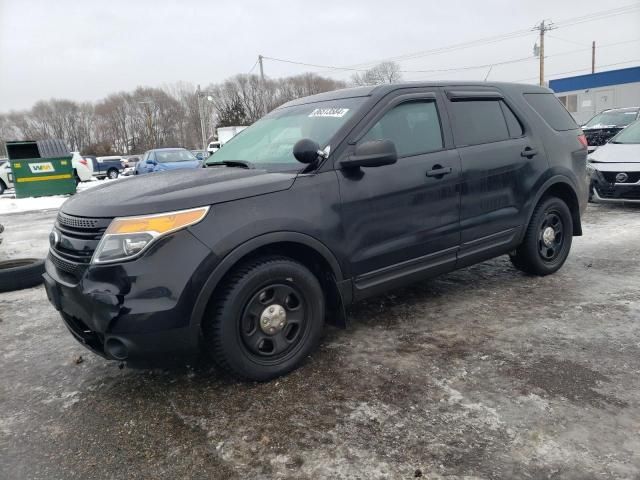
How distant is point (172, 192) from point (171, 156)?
15.7 m

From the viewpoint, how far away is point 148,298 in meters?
2.49

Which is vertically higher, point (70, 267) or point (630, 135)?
point (630, 135)

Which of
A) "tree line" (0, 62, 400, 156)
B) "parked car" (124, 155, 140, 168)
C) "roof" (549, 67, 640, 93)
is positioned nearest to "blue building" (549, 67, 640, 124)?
"roof" (549, 67, 640, 93)

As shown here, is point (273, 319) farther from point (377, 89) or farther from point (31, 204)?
point (31, 204)

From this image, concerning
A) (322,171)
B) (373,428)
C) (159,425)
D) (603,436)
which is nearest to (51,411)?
(159,425)

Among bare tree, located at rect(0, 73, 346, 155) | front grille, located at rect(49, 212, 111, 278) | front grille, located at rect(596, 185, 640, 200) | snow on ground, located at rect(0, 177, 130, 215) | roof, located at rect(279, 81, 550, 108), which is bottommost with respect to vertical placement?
front grille, located at rect(596, 185, 640, 200)

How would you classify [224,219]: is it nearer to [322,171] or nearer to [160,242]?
[160,242]

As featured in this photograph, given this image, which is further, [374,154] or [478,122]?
[478,122]

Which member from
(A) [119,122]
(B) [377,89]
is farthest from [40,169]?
(A) [119,122]

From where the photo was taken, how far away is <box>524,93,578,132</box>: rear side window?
15.0 ft

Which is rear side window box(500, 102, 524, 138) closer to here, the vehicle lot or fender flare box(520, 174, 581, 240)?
fender flare box(520, 174, 581, 240)

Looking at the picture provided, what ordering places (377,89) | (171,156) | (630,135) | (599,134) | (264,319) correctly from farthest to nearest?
(171,156)
(599,134)
(630,135)
(377,89)
(264,319)

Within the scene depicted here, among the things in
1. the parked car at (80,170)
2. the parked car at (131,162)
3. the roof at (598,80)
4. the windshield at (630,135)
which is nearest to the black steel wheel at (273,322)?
the windshield at (630,135)

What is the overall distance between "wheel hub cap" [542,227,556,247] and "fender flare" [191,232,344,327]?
263cm
